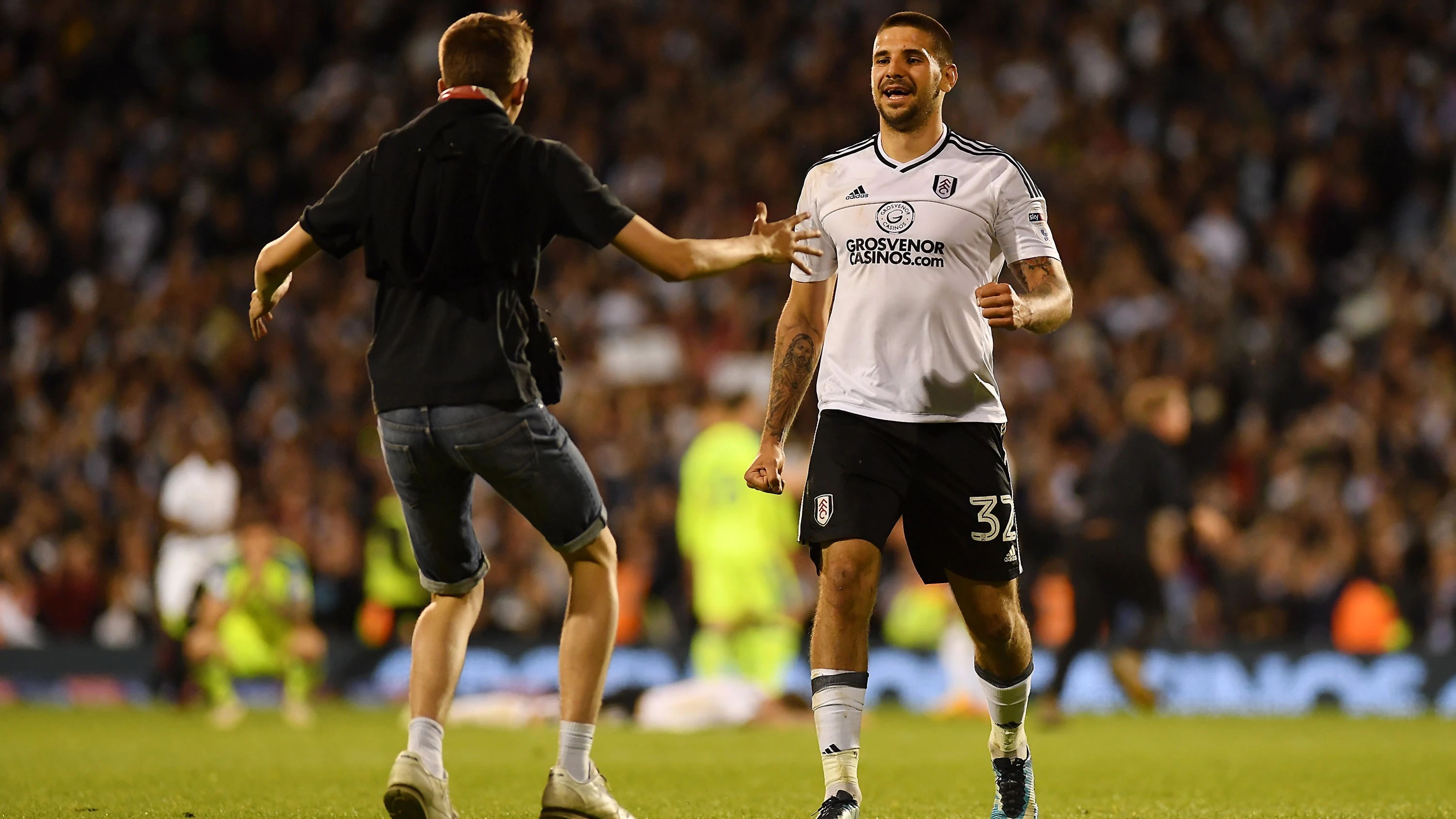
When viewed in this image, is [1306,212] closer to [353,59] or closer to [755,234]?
[353,59]

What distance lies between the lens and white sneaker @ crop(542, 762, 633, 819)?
4953 mm

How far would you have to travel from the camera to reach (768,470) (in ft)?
18.2

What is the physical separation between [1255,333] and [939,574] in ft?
37.2

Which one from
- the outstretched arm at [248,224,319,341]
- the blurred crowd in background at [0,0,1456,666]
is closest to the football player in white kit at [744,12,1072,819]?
the outstretched arm at [248,224,319,341]

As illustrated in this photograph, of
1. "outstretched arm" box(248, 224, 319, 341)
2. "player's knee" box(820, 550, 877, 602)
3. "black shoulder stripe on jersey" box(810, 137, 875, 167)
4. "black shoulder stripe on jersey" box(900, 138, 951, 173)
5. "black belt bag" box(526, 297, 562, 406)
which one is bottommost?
"player's knee" box(820, 550, 877, 602)

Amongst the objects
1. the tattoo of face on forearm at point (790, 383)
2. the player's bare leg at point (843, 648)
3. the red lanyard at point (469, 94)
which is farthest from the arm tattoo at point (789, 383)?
the red lanyard at point (469, 94)

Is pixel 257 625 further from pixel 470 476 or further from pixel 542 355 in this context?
pixel 542 355

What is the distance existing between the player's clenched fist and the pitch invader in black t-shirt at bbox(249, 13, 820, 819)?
529 mm

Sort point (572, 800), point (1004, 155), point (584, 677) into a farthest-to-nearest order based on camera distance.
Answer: point (1004, 155), point (584, 677), point (572, 800)

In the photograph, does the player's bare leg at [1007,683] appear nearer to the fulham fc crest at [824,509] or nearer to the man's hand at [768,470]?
the fulham fc crest at [824,509]

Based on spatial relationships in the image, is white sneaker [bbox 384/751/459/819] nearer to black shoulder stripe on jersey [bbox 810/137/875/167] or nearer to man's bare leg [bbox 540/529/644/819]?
man's bare leg [bbox 540/529/644/819]

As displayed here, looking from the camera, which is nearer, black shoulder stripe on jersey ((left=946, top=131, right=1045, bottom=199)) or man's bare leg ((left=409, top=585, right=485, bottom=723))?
man's bare leg ((left=409, top=585, right=485, bottom=723))

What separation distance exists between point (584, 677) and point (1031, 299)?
175 cm

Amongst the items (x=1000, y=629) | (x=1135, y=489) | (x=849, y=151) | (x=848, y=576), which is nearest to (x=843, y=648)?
(x=848, y=576)
